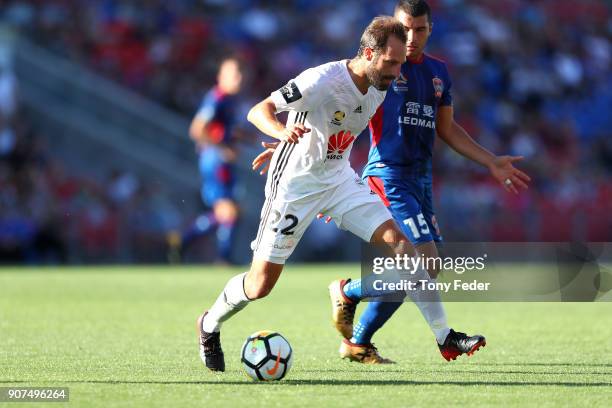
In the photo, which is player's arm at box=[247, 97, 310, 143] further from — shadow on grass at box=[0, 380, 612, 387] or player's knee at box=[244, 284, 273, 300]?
shadow on grass at box=[0, 380, 612, 387]

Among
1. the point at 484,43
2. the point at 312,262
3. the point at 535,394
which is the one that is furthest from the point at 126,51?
the point at 535,394

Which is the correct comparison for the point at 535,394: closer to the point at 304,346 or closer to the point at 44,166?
the point at 304,346

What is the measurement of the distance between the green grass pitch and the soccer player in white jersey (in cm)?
59

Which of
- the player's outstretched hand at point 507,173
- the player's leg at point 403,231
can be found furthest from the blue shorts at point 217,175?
the player's outstretched hand at point 507,173

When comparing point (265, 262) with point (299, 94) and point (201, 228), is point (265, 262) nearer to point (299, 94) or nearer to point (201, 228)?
point (299, 94)

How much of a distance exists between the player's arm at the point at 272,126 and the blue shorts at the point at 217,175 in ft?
34.3

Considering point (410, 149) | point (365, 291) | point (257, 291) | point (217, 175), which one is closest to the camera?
point (257, 291)

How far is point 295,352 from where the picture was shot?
8.38 metres

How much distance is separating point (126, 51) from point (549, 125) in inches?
390

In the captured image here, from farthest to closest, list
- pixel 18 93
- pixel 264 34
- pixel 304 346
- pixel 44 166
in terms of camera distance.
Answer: pixel 264 34, pixel 18 93, pixel 44 166, pixel 304 346

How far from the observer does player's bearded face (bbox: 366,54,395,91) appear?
22.2 feet

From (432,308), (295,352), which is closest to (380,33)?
(432,308)

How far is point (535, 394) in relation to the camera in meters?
6.24

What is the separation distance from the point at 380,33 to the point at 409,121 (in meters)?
1.40
